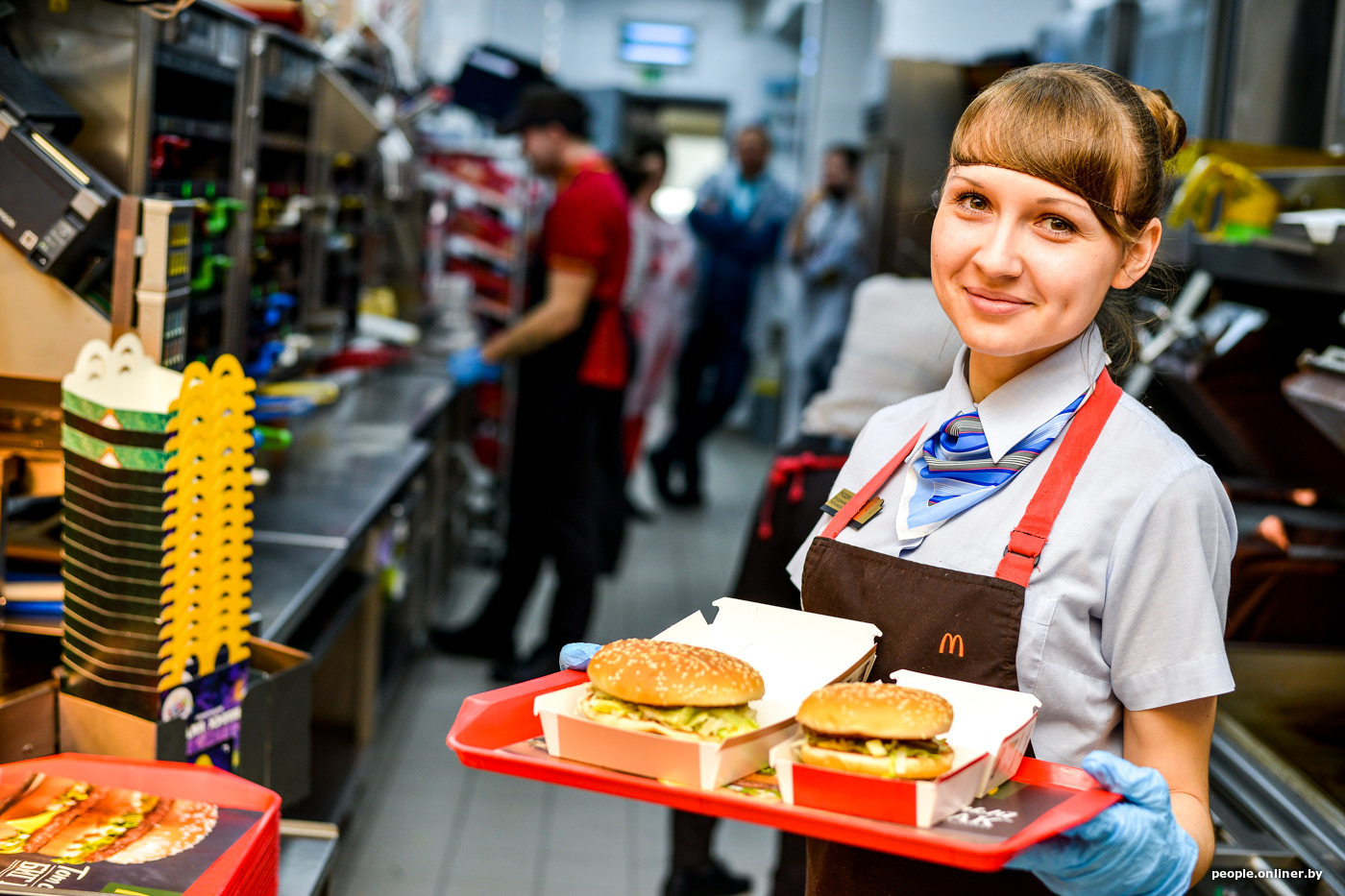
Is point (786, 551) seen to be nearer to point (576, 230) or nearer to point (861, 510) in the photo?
point (861, 510)

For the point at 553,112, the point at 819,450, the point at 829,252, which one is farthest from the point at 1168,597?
the point at 829,252

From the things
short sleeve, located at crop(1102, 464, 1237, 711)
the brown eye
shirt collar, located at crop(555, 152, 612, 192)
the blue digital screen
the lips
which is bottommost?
short sleeve, located at crop(1102, 464, 1237, 711)

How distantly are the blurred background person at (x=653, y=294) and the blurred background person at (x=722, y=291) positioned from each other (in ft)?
1.03

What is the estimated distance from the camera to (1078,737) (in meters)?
1.23

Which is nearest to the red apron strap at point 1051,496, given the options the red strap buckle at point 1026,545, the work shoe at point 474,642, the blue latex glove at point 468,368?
the red strap buckle at point 1026,545

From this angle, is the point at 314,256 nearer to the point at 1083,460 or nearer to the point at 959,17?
the point at 1083,460

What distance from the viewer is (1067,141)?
1168mm

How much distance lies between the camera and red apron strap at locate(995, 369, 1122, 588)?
1205mm

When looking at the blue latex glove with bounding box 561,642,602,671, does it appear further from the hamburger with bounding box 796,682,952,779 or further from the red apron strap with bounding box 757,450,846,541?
the red apron strap with bounding box 757,450,846,541

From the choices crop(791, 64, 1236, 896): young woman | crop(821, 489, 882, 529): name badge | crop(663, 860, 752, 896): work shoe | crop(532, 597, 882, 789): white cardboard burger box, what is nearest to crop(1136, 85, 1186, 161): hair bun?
crop(791, 64, 1236, 896): young woman

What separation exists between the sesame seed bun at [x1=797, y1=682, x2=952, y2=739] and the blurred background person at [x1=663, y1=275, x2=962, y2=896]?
50.7 inches

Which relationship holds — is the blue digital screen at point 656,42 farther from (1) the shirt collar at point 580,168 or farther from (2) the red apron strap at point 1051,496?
(2) the red apron strap at point 1051,496

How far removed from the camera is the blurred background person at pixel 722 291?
754 centimetres

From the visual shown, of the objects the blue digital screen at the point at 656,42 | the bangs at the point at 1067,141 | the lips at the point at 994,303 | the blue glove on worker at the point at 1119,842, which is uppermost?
the blue digital screen at the point at 656,42
